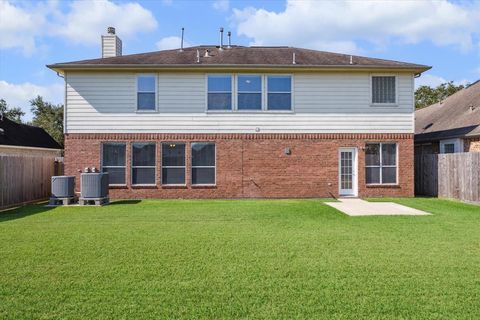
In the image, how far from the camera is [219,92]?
17.3 meters

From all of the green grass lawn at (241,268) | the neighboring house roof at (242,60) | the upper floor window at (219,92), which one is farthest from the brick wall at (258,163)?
the green grass lawn at (241,268)

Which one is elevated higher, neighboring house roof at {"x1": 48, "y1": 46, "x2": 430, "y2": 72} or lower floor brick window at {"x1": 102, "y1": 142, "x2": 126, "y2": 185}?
neighboring house roof at {"x1": 48, "y1": 46, "x2": 430, "y2": 72}

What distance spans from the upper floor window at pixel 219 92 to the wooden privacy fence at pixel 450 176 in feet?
28.8

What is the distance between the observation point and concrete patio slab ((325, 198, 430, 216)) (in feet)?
40.4

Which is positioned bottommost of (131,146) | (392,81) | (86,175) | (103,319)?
(103,319)

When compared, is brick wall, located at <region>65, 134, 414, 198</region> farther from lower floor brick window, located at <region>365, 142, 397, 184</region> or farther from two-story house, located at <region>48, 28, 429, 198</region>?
A: lower floor brick window, located at <region>365, 142, 397, 184</region>


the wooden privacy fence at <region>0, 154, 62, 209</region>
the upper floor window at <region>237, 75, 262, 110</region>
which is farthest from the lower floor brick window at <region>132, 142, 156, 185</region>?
the upper floor window at <region>237, 75, 262, 110</region>

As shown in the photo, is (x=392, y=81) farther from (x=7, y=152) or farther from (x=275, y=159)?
(x=7, y=152)

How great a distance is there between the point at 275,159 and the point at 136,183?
18.7ft

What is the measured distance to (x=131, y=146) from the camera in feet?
56.6

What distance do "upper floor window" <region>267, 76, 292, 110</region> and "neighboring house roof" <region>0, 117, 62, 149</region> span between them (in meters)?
13.8

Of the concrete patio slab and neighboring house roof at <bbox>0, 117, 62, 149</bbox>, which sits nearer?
the concrete patio slab

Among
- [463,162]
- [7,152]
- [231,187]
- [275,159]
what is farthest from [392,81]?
[7,152]

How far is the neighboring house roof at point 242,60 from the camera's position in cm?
1686
